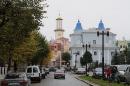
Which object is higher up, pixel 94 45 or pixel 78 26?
pixel 78 26

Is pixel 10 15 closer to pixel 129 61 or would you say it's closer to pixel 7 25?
pixel 7 25

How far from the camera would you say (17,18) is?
3484 centimetres

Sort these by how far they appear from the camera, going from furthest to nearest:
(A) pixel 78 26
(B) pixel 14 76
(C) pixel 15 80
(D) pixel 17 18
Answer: (A) pixel 78 26, (D) pixel 17 18, (B) pixel 14 76, (C) pixel 15 80

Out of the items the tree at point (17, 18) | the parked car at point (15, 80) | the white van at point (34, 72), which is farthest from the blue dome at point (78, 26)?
the parked car at point (15, 80)

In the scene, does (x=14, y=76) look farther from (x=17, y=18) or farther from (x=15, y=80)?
(x=17, y=18)

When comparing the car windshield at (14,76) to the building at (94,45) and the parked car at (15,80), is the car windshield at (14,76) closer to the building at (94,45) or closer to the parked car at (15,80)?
the parked car at (15,80)

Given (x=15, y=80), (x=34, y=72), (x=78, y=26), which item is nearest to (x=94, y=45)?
(x=78, y=26)

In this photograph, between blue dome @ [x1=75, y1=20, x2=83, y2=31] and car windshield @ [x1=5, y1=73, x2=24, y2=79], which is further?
blue dome @ [x1=75, y1=20, x2=83, y2=31]

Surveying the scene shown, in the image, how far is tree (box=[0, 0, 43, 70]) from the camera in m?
34.1

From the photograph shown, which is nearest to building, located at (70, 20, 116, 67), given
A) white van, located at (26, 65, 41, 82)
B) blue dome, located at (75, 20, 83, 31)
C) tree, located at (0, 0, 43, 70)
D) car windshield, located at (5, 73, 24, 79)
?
blue dome, located at (75, 20, 83, 31)

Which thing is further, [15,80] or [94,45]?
[94,45]

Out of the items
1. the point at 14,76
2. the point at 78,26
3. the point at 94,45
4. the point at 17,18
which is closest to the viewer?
the point at 14,76

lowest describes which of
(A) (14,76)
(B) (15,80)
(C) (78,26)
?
(B) (15,80)

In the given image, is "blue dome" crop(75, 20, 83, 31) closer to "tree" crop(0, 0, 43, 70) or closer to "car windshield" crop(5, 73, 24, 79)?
"tree" crop(0, 0, 43, 70)
